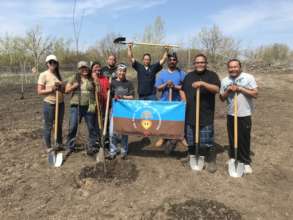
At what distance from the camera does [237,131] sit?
5.82 m

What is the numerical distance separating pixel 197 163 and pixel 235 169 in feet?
2.15

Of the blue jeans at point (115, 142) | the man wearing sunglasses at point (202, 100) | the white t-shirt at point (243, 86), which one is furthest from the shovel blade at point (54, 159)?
the white t-shirt at point (243, 86)

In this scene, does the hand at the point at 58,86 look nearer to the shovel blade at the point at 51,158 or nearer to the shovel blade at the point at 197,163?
the shovel blade at the point at 51,158

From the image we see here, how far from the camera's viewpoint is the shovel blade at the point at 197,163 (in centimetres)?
606

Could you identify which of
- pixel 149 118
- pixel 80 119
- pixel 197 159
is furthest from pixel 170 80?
pixel 80 119

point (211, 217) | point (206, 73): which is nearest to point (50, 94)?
point (206, 73)

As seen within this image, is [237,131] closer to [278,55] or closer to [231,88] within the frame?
[231,88]

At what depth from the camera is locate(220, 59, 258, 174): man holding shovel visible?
219 inches

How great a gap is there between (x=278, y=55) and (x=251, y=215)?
5476 cm

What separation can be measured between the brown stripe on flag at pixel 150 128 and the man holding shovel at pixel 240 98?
37.2 inches

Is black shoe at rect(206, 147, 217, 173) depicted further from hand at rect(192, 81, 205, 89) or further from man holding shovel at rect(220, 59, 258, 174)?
hand at rect(192, 81, 205, 89)

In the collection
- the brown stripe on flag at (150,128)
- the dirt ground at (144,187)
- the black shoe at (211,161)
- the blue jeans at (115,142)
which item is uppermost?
the brown stripe on flag at (150,128)

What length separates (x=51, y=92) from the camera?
620 cm

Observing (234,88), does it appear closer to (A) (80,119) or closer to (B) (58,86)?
(A) (80,119)
